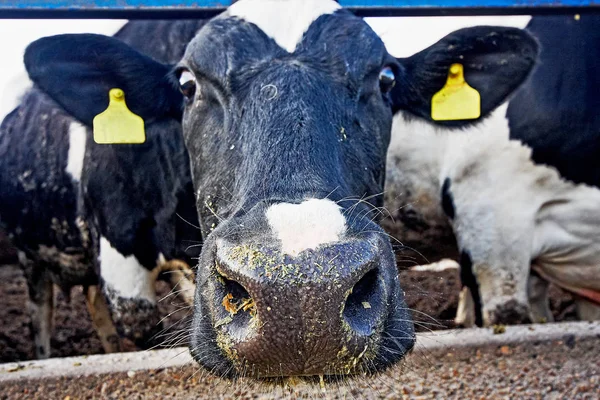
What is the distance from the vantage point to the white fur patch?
356 centimetres

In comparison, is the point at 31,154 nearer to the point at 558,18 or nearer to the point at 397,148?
the point at 397,148

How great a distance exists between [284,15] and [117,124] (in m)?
1.08

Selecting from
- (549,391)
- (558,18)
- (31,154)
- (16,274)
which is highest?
(558,18)

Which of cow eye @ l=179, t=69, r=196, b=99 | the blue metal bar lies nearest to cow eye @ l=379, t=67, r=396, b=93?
the blue metal bar

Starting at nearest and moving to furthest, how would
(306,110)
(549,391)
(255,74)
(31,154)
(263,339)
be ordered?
(263,339) < (306,110) < (255,74) < (549,391) < (31,154)

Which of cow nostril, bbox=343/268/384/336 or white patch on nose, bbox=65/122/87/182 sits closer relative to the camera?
cow nostril, bbox=343/268/384/336

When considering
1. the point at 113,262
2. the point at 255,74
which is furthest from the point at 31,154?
the point at 255,74

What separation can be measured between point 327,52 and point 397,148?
1895 millimetres

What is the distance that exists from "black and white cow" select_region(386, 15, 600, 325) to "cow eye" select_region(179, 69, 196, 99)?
1.57m

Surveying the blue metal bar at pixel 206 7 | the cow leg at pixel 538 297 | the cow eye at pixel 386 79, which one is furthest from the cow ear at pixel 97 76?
the cow leg at pixel 538 297

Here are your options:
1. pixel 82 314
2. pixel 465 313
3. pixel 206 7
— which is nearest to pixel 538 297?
pixel 465 313

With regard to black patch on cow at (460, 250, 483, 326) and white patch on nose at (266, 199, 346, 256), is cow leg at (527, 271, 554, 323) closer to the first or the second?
black patch on cow at (460, 250, 483, 326)

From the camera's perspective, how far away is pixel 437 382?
282 cm

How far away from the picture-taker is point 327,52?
2.23 m
